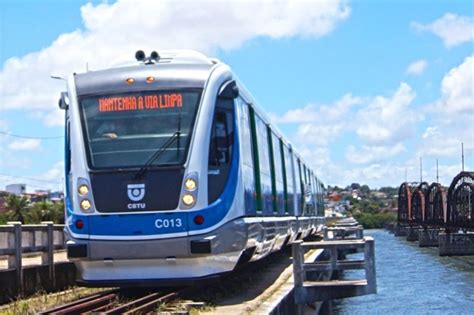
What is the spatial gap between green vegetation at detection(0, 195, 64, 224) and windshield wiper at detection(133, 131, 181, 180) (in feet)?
154

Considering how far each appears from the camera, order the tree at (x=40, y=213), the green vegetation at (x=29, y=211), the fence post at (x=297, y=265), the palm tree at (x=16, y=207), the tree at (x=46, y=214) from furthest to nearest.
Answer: the palm tree at (x=16, y=207)
the green vegetation at (x=29, y=211)
the tree at (x=40, y=213)
the tree at (x=46, y=214)
the fence post at (x=297, y=265)

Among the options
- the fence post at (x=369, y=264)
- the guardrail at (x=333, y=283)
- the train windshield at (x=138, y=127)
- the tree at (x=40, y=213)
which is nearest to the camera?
the train windshield at (x=138, y=127)

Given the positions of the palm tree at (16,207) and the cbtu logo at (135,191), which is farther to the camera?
the palm tree at (16,207)

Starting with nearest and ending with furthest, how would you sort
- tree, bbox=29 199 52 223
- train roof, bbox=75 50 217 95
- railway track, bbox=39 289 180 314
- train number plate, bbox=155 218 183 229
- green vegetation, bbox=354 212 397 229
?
railway track, bbox=39 289 180 314
train number plate, bbox=155 218 183 229
train roof, bbox=75 50 217 95
tree, bbox=29 199 52 223
green vegetation, bbox=354 212 397 229

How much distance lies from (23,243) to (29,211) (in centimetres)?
5740

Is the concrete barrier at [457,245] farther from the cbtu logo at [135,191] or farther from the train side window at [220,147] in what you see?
the cbtu logo at [135,191]

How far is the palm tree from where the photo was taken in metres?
68.8

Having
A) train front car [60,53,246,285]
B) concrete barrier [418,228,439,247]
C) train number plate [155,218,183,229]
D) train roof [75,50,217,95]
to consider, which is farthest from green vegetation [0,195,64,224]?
concrete barrier [418,228,439,247]

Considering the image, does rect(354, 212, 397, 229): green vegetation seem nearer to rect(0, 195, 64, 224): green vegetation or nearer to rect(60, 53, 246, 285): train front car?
rect(0, 195, 64, 224): green vegetation

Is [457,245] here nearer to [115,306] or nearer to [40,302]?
[40,302]

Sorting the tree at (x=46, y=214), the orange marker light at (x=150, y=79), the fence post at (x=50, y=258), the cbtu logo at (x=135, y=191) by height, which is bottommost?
the fence post at (x=50, y=258)

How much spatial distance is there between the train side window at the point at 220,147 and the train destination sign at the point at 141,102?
0.63 m

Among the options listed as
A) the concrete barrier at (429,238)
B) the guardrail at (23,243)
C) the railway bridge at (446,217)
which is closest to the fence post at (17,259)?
the guardrail at (23,243)

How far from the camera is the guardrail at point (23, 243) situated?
46.2ft
